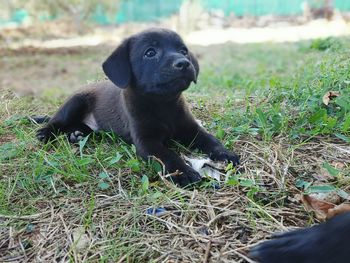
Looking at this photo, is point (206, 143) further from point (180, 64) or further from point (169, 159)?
point (180, 64)

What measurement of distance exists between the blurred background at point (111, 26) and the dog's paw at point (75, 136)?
18.2 ft

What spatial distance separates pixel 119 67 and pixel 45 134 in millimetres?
894

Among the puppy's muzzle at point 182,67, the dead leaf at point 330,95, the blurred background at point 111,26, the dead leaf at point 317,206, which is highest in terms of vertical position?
the puppy's muzzle at point 182,67

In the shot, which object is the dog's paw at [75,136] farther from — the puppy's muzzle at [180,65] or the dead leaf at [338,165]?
the dead leaf at [338,165]

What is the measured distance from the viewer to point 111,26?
809 inches

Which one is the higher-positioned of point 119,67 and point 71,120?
point 119,67

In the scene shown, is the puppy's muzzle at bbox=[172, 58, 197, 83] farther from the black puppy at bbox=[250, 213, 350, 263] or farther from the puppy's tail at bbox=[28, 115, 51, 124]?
the puppy's tail at bbox=[28, 115, 51, 124]

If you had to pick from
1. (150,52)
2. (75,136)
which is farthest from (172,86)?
(75,136)

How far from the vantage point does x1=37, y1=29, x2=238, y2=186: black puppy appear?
3482 millimetres

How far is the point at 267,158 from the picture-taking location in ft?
10.6

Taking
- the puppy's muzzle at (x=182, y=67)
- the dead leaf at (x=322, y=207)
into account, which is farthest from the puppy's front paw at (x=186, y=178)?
the puppy's muzzle at (x=182, y=67)

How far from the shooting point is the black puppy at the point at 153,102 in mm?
3482

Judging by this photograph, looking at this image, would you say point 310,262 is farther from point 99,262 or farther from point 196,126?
point 196,126

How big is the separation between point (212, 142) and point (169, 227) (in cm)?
108
